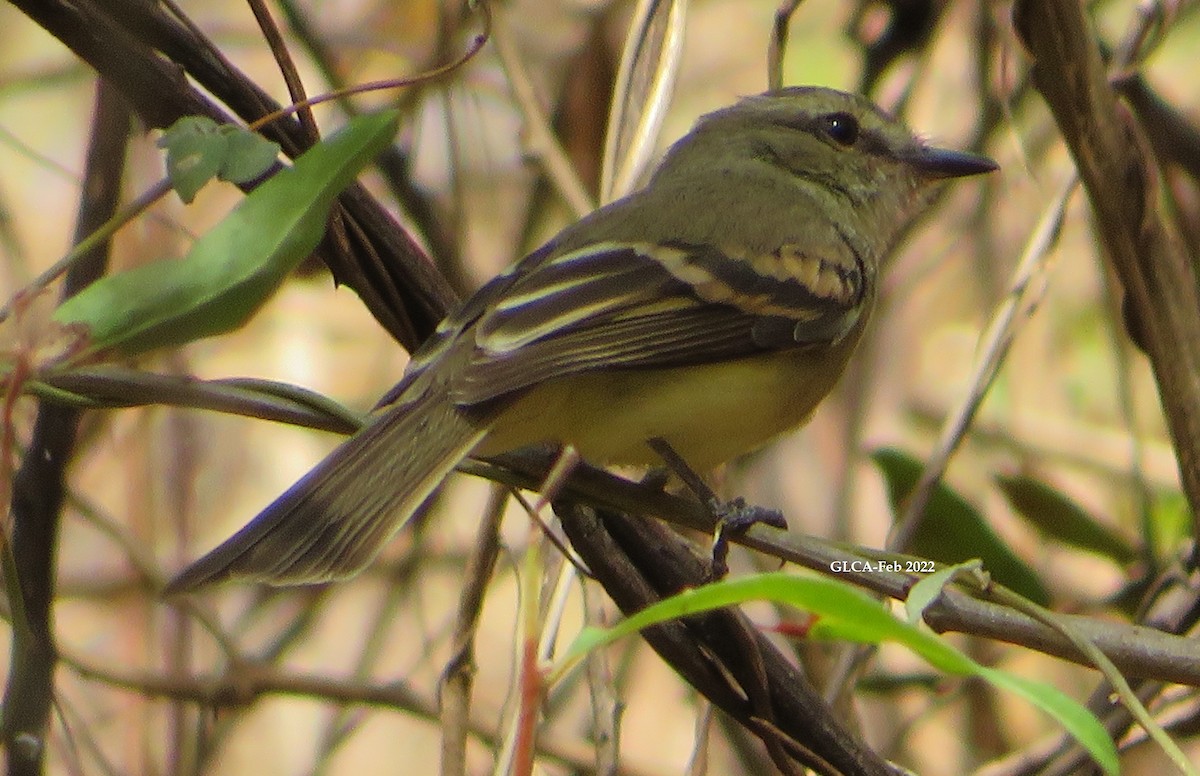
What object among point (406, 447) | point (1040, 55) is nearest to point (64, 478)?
point (406, 447)

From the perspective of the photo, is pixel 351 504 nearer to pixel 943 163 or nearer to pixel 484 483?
pixel 943 163

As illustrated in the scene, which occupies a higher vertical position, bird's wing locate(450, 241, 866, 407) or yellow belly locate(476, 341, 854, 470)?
bird's wing locate(450, 241, 866, 407)

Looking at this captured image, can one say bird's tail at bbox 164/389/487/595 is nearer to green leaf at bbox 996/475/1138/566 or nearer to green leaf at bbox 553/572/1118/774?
green leaf at bbox 553/572/1118/774

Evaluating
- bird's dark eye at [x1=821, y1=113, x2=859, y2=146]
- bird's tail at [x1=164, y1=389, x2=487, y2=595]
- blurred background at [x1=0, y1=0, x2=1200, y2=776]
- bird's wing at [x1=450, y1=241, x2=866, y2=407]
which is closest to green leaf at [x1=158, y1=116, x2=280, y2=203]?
bird's tail at [x1=164, y1=389, x2=487, y2=595]

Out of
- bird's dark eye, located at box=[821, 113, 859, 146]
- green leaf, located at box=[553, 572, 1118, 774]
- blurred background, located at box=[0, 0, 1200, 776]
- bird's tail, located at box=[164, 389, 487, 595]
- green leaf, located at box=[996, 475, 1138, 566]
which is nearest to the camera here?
green leaf, located at box=[553, 572, 1118, 774]

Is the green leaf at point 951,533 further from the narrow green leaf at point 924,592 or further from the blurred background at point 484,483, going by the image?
the narrow green leaf at point 924,592

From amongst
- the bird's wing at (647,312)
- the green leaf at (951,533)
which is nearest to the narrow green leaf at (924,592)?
the bird's wing at (647,312)
